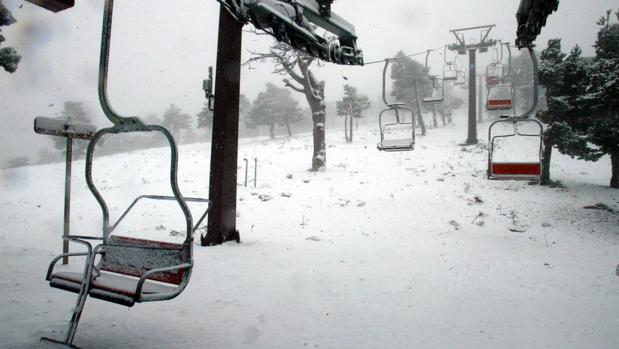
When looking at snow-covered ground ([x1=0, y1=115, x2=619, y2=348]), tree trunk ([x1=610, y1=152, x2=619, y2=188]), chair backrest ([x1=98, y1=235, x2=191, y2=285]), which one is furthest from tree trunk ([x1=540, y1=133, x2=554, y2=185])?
chair backrest ([x1=98, y1=235, x2=191, y2=285])

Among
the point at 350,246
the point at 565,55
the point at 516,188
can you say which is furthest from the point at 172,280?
the point at 565,55

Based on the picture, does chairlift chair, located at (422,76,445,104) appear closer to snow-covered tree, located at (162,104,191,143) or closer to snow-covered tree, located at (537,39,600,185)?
snow-covered tree, located at (537,39,600,185)

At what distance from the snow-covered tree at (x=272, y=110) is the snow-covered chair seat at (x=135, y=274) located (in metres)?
41.3

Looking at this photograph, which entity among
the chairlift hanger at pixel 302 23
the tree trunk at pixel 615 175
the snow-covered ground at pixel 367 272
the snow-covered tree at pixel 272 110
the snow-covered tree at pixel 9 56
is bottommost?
the snow-covered ground at pixel 367 272

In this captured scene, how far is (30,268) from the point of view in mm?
5227

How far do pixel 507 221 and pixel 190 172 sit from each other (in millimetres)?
15452

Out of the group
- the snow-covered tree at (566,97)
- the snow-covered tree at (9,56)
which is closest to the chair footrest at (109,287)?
the snow-covered tree at (9,56)

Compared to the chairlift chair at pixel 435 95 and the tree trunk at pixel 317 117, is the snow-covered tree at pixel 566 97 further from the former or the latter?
the tree trunk at pixel 317 117

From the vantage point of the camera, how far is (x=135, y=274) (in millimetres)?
3115

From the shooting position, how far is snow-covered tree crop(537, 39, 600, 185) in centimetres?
1186

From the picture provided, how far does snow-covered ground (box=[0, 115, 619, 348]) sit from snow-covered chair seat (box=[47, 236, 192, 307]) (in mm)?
605

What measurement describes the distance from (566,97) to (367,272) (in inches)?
441

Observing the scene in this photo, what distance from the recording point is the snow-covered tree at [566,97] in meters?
11.9

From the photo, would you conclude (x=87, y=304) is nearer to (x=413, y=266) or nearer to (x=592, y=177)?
(x=413, y=266)
